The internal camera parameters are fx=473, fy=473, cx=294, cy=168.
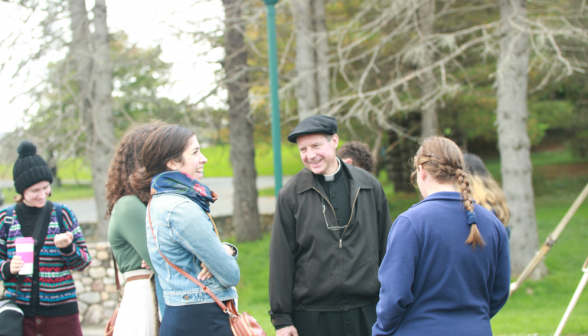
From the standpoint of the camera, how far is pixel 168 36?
9539 millimetres

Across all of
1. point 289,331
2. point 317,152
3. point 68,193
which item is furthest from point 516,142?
point 68,193

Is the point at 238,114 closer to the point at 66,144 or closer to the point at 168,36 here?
the point at 168,36

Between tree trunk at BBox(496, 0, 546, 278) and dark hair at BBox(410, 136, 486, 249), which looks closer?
dark hair at BBox(410, 136, 486, 249)

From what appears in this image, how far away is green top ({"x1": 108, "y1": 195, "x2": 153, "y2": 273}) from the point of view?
8.48 ft

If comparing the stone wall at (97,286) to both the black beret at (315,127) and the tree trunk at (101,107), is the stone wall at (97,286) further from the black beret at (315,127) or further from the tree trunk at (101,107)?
the black beret at (315,127)

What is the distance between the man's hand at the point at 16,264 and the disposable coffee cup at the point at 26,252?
2cm

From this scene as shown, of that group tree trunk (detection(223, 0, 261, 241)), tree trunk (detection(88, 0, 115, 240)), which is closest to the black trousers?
tree trunk (detection(88, 0, 115, 240))

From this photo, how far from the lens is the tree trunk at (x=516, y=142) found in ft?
26.9

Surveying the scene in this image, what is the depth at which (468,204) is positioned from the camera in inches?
83.7

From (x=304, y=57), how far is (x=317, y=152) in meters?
6.33

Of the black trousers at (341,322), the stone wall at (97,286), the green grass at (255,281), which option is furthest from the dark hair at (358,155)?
the stone wall at (97,286)

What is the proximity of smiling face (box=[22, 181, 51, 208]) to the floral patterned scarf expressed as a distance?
4.61ft

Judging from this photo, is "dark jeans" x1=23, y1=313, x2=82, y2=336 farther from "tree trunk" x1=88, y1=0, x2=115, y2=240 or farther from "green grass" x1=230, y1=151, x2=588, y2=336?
"tree trunk" x1=88, y1=0, x2=115, y2=240

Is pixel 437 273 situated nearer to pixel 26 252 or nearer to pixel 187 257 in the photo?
pixel 187 257
